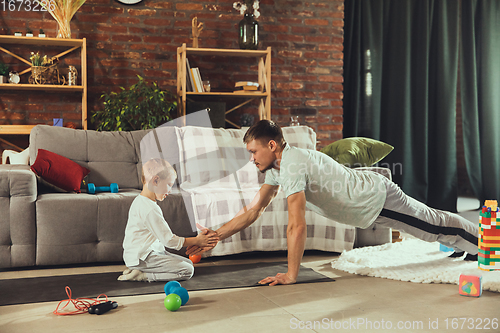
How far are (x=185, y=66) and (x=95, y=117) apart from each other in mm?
896

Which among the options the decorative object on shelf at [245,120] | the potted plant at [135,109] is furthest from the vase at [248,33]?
the potted plant at [135,109]

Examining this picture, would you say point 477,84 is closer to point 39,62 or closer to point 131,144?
point 131,144

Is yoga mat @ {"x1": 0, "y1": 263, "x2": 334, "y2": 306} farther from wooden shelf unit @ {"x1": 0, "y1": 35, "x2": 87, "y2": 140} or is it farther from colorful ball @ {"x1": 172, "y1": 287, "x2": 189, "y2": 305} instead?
wooden shelf unit @ {"x1": 0, "y1": 35, "x2": 87, "y2": 140}

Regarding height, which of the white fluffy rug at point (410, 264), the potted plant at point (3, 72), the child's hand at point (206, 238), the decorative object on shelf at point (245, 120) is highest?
the potted plant at point (3, 72)

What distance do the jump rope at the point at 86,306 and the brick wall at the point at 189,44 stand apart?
2588 mm

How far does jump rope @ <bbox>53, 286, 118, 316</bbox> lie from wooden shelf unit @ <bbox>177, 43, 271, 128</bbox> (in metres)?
2.36

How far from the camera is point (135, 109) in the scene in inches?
144

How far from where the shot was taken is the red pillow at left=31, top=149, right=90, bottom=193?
101 inches

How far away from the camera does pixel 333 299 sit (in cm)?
182

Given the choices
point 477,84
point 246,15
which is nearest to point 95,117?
point 246,15

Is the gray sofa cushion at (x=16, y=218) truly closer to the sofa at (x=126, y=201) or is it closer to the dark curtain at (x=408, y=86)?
the sofa at (x=126, y=201)

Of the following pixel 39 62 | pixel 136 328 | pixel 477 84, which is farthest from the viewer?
pixel 477 84

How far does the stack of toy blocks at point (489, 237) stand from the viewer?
7.01 feet

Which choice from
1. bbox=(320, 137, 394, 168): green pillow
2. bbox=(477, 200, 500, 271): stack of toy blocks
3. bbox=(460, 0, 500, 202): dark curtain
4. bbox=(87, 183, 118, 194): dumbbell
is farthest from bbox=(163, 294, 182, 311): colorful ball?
bbox=(460, 0, 500, 202): dark curtain
